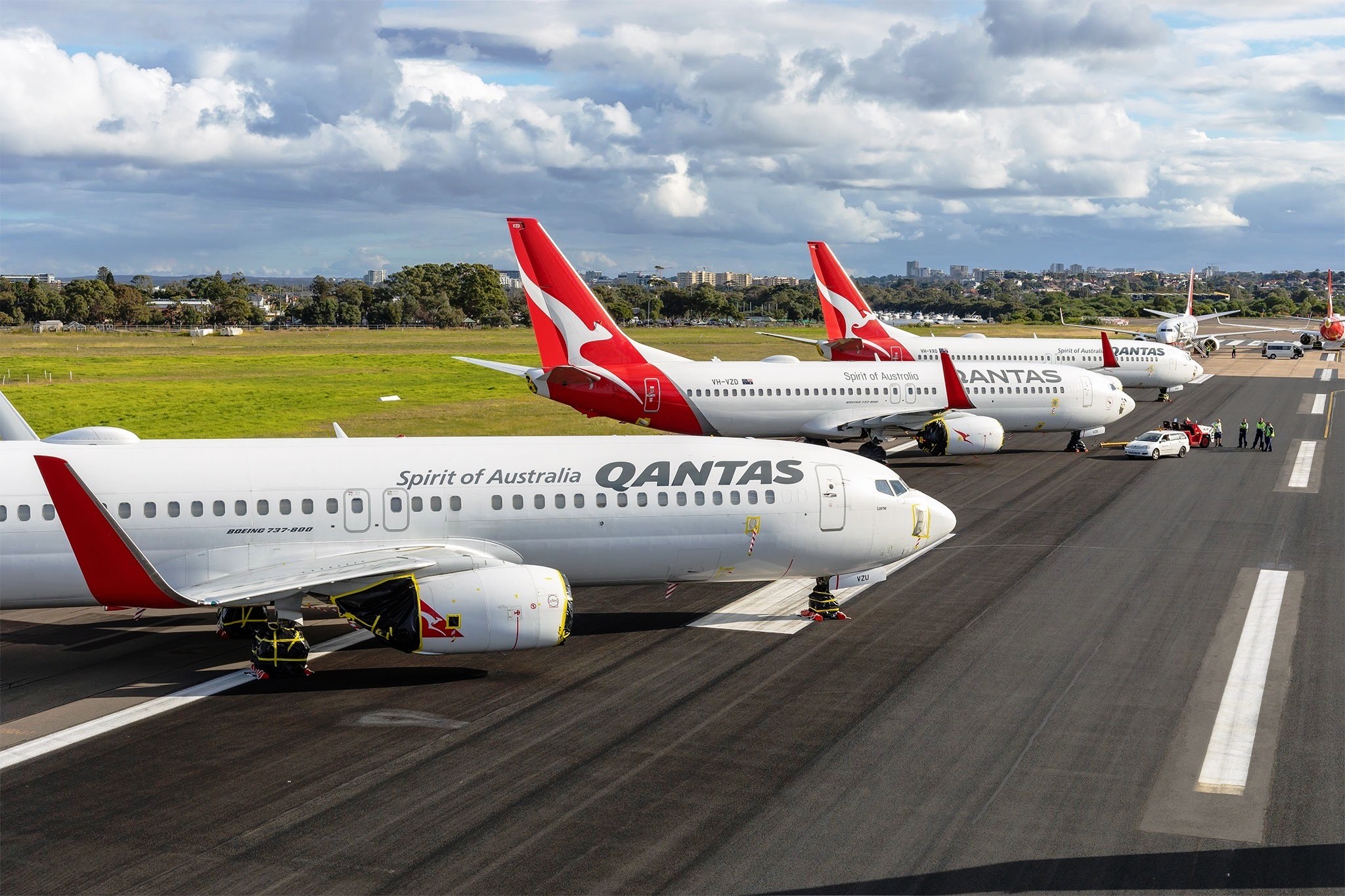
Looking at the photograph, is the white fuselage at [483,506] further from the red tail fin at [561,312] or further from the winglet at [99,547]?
the red tail fin at [561,312]

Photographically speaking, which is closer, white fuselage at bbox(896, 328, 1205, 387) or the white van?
white fuselage at bbox(896, 328, 1205, 387)

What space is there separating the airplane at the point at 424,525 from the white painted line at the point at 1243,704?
779 cm

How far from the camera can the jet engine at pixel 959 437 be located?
192 ft

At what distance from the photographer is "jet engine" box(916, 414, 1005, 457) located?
58438 mm

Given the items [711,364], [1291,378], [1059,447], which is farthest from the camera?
[1291,378]

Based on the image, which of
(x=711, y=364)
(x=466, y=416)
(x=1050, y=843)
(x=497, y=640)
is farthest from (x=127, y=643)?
(x=466, y=416)

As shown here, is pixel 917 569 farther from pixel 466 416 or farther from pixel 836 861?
pixel 466 416

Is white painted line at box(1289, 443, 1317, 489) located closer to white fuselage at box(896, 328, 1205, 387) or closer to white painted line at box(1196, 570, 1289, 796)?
white fuselage at box(896, 328, 1205, 387)

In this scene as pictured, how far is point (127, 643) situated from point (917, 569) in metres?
22.2

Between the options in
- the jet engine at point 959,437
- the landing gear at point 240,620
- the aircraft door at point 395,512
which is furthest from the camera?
the jet engine at point 959,437

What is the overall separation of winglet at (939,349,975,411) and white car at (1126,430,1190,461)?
33.6 ft

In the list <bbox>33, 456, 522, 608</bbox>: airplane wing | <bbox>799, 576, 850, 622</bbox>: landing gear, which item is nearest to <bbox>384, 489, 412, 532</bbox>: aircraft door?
<bbox>33, 456, 522, 608</bbox>: airplane wing

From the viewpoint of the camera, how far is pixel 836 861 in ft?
54.1

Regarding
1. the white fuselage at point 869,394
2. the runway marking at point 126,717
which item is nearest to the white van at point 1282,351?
the white fuselage at point 869,394
